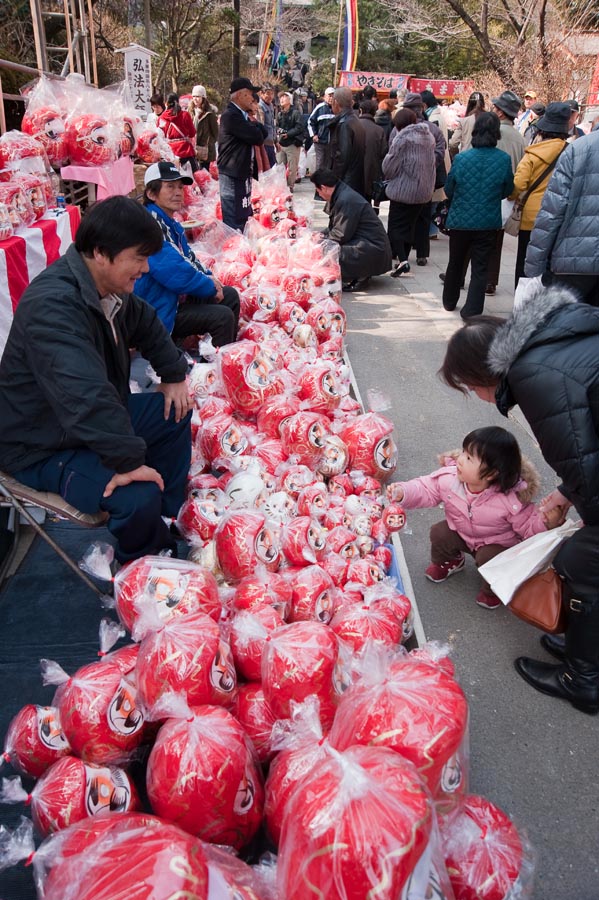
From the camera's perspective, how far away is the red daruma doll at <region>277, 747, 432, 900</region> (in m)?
1.07

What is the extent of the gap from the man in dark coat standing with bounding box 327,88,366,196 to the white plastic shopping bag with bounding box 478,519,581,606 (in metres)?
6.63

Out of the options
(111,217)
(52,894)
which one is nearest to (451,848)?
(52,894)

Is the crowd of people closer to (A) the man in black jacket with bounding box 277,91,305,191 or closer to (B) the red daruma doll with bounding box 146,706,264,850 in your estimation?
(B) the red daruma doll with bounding box 146,706,264,850

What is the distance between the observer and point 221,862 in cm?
126

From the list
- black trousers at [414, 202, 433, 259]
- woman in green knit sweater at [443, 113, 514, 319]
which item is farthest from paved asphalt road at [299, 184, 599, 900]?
black trousers at [414, 202, 433, 259]

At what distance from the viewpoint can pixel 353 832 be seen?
109 cm

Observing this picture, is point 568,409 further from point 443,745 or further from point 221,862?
point 221,862

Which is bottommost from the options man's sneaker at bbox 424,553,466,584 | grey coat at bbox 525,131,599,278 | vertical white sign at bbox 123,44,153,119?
man's sneaker at bbox 424,553,466,584

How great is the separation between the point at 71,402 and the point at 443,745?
159 centimetres

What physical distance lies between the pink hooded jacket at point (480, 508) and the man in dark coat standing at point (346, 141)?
6177 mm

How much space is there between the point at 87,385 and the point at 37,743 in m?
1.12

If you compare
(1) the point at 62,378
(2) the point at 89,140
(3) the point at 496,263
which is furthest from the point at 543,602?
(3) the point at 496,263

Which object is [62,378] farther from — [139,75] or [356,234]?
[139,75]

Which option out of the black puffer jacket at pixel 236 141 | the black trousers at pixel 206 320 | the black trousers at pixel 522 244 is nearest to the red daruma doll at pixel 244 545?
the black trousers at pixel 206 320
